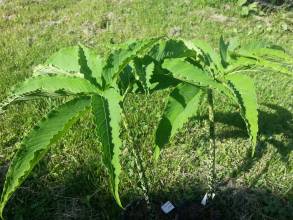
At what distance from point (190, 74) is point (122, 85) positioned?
1.16 feet

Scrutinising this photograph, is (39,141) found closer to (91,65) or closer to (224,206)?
(91,65)

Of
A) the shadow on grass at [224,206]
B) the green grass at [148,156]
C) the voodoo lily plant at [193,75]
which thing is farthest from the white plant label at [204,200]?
the voodoo lily plant at [193,75]

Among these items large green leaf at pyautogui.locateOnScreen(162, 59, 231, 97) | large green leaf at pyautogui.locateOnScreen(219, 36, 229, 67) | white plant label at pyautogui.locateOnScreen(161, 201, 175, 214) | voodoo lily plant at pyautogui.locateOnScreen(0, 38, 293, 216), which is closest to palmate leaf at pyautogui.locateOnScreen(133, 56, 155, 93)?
voodoo lily plant at pyautogui.locateOnScreen(0, 38, 293, 216)

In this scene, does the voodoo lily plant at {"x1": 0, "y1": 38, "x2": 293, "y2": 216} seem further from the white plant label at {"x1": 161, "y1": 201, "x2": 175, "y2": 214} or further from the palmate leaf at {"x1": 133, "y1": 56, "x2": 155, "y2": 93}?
the white plant label at {"x1": 161, "y1": 201, "x2": 175, "y2": 214}

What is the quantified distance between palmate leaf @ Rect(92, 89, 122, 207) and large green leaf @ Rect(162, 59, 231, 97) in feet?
1.24

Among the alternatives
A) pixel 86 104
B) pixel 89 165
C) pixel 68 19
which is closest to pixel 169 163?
pixel 89 165

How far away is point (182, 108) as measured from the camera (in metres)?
2.29

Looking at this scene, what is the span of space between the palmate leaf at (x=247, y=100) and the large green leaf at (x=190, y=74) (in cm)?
7

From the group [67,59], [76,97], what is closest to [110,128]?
[76,97]

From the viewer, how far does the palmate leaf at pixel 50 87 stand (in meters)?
2.04

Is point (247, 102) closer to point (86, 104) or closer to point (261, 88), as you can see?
point (86, 104)

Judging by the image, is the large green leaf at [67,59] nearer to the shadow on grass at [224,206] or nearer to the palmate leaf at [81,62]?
the palmate leaf at [81,62]

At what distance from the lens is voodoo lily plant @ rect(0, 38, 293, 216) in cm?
186

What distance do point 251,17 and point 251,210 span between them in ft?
14.6
